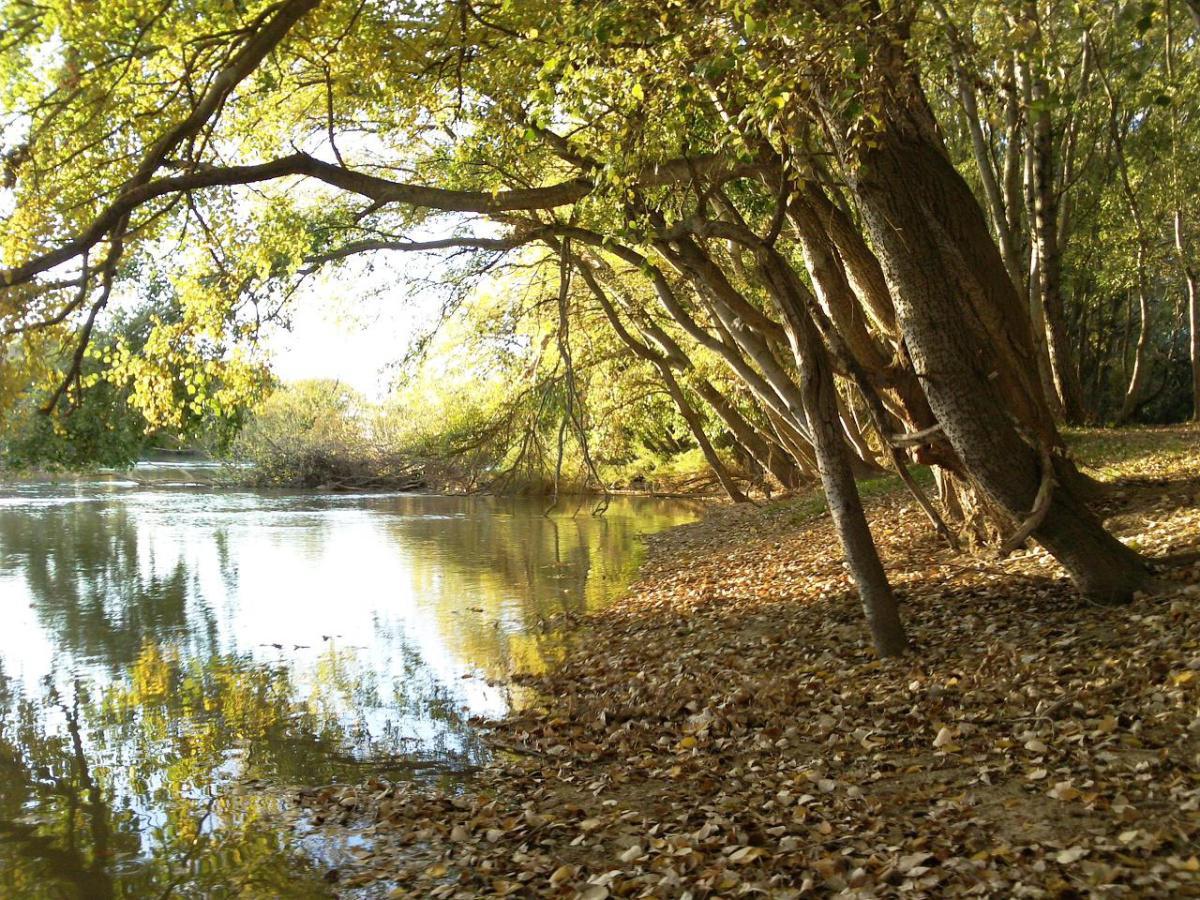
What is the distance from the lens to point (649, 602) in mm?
14852

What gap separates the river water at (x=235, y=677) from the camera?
6719 millimetres

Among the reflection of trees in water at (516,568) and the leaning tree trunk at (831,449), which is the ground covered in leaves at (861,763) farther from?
the reflection of trees in water at (516,568)

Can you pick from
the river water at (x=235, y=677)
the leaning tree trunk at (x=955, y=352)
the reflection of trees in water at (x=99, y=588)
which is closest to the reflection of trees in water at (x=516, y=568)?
the river water at (x=235, y=677)

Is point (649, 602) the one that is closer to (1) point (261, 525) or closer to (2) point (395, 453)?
(1) point (261, 525)

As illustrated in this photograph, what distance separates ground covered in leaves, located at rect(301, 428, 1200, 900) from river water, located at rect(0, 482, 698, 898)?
0.83 meters

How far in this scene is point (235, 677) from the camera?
1180 centimetres

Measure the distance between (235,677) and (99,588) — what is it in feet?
30.2

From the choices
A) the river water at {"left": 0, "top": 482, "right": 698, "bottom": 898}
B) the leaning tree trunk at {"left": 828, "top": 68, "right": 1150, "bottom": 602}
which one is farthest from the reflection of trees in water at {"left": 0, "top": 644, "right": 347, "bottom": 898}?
the leaning tree trunk at {"left": 828, "top": 68, "right": 1150, "bottom": 602}

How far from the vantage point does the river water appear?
265 inches

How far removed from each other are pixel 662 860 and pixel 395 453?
4359cm

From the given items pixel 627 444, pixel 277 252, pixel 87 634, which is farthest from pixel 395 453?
pixel 277 252

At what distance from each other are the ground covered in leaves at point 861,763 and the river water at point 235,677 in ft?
2.71

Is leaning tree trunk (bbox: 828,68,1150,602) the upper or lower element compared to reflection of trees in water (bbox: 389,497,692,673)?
upper

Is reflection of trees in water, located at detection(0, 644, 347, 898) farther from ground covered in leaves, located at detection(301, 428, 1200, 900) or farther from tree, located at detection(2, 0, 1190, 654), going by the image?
tree, located at detection(2, 0, 1190, 654)
